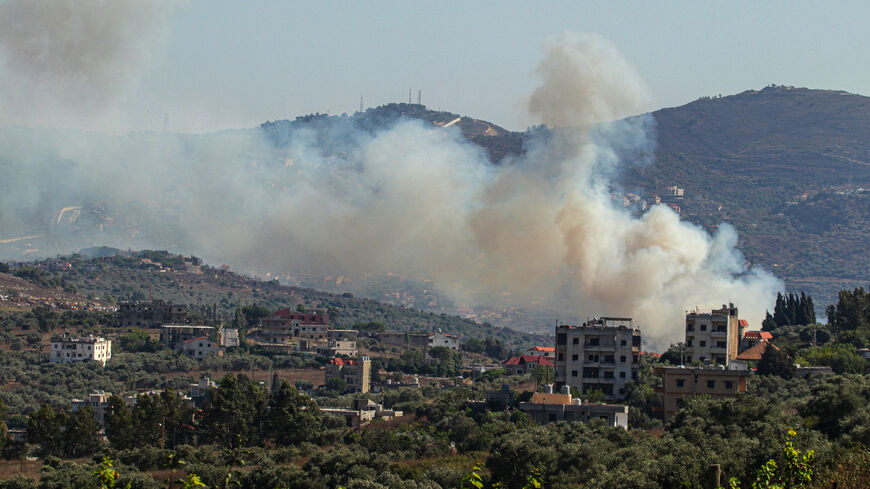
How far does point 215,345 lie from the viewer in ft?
366

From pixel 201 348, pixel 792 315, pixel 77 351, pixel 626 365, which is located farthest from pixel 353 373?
pixel 792 315

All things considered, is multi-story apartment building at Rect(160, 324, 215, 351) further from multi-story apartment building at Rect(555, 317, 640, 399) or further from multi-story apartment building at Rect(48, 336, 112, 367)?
multi-story apartment building at Rect(555, 317, 640, 399)

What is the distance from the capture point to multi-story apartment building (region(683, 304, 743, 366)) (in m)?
77.6

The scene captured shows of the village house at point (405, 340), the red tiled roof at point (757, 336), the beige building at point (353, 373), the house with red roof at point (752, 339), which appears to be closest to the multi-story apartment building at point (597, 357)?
the house with red roof at point (752, 339)

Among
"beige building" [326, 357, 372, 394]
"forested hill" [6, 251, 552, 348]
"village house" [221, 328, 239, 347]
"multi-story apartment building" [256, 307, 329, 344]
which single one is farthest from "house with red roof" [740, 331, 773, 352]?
"forested hill" [6, 251, 552, 348]

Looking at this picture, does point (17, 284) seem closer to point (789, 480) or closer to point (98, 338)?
point (98, 338)

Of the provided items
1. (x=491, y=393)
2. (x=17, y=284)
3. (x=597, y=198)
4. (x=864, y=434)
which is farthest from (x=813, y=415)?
(x=17, y=284)

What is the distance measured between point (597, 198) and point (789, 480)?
340ft

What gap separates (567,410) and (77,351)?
53.7 m

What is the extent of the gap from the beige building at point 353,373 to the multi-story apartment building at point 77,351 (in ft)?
60.2

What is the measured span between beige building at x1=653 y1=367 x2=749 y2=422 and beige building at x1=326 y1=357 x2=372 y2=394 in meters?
38.3

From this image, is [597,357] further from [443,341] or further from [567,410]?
[443,341]

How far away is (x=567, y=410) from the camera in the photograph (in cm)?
6406

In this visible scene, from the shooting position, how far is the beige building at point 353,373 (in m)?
100
